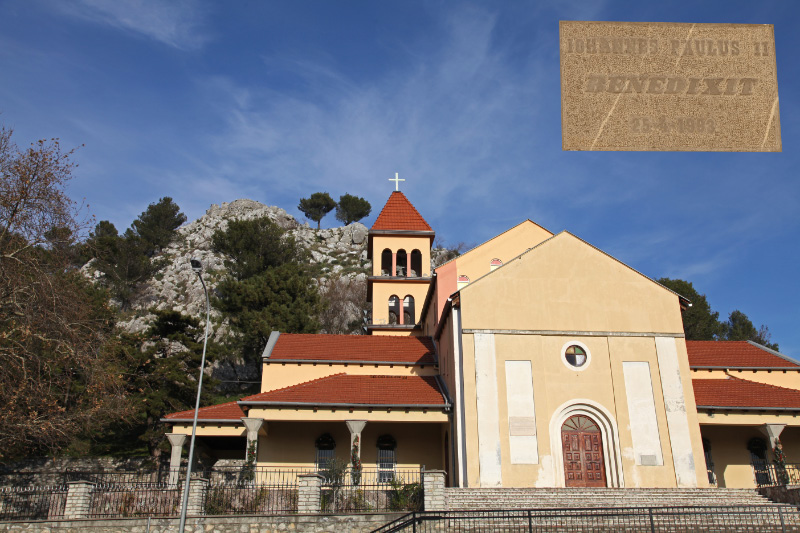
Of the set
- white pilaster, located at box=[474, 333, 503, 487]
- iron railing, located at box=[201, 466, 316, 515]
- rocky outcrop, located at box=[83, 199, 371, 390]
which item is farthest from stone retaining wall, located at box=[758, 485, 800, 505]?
rocky outcrop, located at box=[83, 199, 371, 390]

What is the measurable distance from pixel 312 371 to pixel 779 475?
744 inches

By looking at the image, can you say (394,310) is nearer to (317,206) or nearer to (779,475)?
(779,475)

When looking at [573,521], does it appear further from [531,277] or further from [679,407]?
[531,277]

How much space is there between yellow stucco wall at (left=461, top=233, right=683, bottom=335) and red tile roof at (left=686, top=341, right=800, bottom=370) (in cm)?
604

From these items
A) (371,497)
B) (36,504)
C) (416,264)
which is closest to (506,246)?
(416,264)

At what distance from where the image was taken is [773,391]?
2605 cm

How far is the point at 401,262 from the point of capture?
38.2m

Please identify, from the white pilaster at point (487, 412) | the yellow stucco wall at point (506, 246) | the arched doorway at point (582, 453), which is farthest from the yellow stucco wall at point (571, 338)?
the yellow stucco wall at point (506, 246)

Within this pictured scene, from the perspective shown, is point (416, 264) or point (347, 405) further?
point (416, 264)

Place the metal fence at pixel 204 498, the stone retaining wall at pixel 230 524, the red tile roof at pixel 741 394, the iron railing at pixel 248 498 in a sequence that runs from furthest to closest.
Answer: the red tile roof at pixel 741 394 < the iron railing at pixel 248 498 < the metal fence at pixel 204 498 < the stone retaining wall at pixel 230 524

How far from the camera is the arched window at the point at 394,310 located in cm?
3675

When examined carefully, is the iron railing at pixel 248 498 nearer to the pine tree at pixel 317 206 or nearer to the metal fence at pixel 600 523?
the metal fence at pixel 600 523

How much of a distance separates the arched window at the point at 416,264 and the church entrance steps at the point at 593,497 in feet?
60.2

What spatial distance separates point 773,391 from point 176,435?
2425 centimetres
